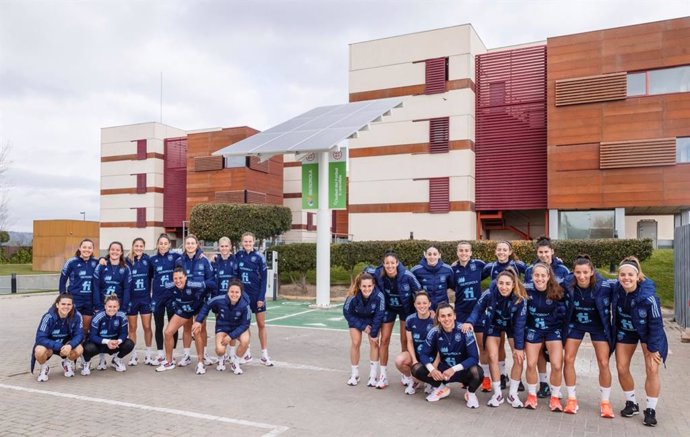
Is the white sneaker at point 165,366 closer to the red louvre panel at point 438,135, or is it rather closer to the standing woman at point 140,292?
the standing woman at point 140,292

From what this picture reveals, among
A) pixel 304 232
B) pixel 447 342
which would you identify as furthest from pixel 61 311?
pixel 304 232

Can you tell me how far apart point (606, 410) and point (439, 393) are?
6.19ft

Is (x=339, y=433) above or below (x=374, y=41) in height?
below

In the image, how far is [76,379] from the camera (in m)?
7.86

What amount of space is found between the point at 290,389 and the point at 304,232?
35444 mm

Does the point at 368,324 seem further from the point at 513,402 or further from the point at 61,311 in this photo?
the point at 61,311

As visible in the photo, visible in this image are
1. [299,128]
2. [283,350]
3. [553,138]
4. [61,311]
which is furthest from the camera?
[553,138]

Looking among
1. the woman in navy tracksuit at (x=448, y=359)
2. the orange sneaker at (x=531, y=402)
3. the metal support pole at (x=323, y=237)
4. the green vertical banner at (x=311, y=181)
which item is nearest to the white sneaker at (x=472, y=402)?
the woman in navy tracksuit at (x=448, y=359)

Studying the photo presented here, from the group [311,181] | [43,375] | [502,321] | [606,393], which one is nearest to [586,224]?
[311,181]

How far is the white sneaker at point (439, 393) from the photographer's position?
6648mm

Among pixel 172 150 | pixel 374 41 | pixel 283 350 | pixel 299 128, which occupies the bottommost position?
pixel 283 350

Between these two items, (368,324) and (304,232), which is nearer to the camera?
(368,324)

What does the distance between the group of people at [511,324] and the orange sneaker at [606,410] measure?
0.01 m

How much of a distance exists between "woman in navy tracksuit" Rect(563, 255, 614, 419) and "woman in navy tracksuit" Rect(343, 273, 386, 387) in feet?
7.95
